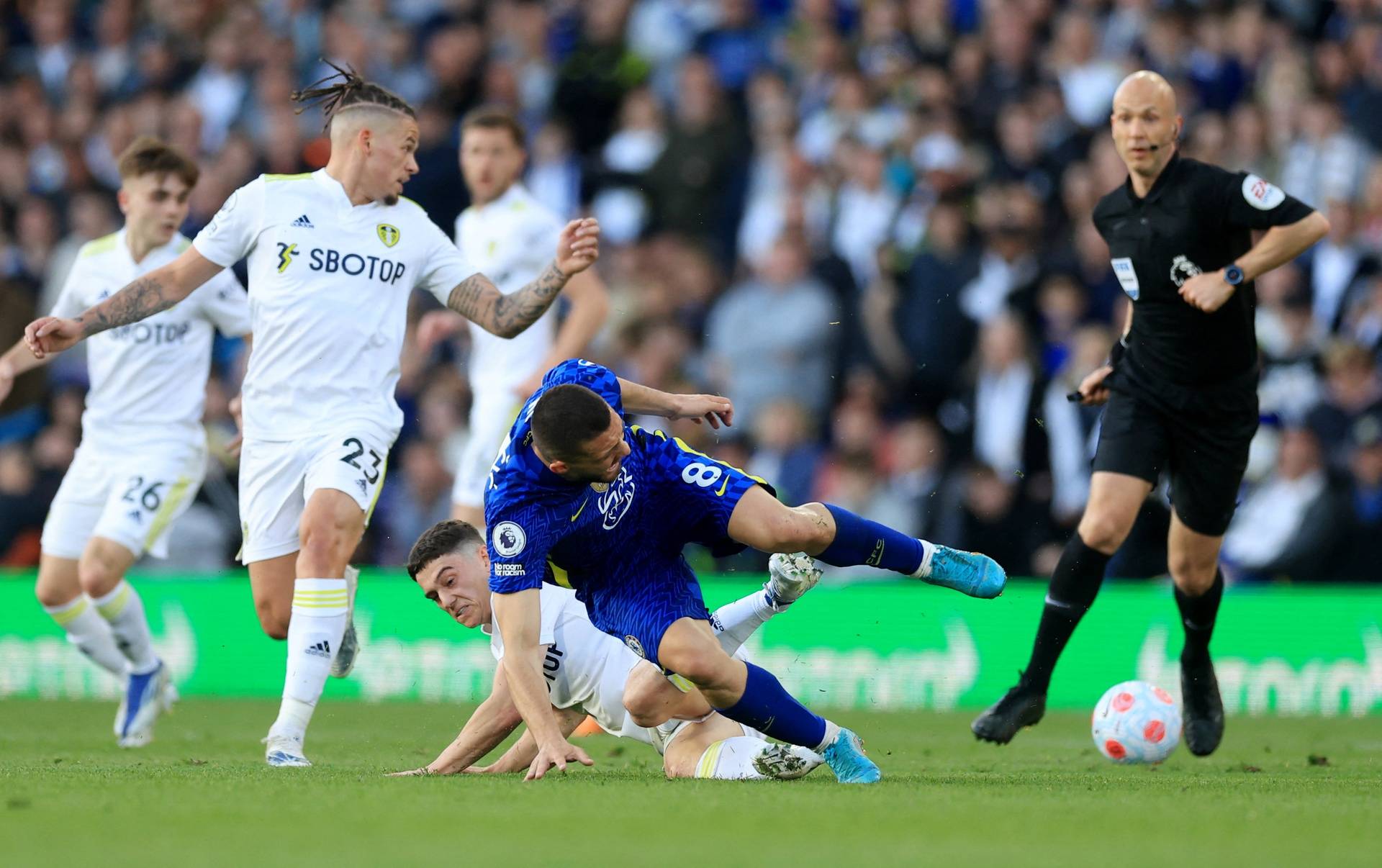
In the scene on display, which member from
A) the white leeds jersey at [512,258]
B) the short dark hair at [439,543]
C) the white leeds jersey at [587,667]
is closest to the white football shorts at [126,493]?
the white leeds jersey at [512,258]

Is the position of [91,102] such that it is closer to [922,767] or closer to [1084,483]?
[1084,483]

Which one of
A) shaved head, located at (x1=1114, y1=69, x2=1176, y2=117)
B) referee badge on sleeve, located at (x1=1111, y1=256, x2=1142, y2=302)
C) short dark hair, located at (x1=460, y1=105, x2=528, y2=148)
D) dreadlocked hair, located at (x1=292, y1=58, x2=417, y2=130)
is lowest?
referee badge on sleeve, located at (x1=1111, y1=256, x2=1142, y2=302)

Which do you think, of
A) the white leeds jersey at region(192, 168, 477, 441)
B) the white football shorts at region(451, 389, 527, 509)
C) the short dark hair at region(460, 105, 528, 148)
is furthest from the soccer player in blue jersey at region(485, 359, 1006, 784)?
the short dark hair at region(460, 105, 528, 148)

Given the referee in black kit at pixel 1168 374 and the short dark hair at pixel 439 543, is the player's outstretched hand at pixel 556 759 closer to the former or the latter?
the short dark hair at pixel 439 543

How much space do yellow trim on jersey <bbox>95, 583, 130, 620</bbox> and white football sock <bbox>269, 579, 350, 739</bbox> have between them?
2.56 metres

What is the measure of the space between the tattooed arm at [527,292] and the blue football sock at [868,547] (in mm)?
1431

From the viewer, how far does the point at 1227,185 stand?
8.08 metres

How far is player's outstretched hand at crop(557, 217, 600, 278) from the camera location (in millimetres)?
7324

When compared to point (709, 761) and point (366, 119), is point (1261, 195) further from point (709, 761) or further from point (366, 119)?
point (366, 119)

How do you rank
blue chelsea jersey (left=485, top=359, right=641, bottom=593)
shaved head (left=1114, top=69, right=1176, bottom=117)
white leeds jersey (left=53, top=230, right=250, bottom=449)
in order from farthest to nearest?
1. white leeds jersey (left=53, top=230, right=250, bottom=449)
2. shaved head (left=1114, top=69, right=1176, bottom=117)
3. blue chelsea jersey (left=485, top=359, right=641, bottom=593)

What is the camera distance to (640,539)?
6797 millimetres

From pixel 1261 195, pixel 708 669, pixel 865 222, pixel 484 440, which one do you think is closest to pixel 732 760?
pixel 708 669

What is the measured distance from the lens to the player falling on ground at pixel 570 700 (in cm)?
693

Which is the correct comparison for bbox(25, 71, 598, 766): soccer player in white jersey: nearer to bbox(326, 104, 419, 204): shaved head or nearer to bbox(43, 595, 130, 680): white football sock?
bbox(326, 104, 419, 204): shaved head
